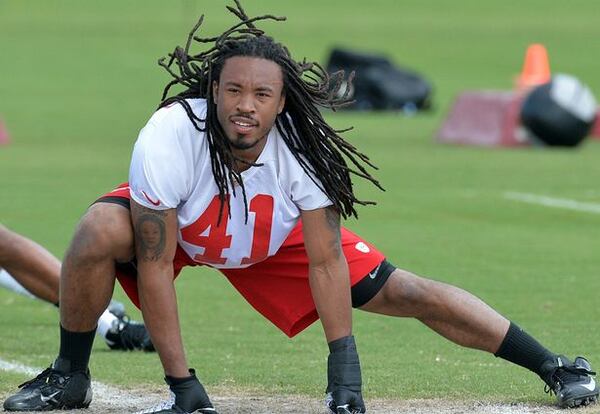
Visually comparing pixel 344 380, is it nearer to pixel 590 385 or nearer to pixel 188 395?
pixel 188 395

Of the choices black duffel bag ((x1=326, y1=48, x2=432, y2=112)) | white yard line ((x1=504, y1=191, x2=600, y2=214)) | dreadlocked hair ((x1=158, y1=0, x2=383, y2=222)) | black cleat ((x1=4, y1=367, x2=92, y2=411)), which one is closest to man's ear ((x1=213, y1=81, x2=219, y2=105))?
dreadlocked hair ((x1=158, y1=0, x2=383, y2=222))

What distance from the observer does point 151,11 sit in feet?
155

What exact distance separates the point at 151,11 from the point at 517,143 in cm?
2711

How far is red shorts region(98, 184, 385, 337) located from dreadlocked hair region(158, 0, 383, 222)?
30 centimetres

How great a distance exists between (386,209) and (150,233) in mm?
8548

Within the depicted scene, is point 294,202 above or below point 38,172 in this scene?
above

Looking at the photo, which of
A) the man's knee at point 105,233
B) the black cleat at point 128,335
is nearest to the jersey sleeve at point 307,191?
the man's knee at point 105,233

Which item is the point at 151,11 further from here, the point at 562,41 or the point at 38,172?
the point at 38,172

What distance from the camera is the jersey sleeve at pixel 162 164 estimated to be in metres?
6.14

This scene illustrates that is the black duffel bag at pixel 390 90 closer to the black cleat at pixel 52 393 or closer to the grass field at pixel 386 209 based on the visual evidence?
the grass field at pixel 386 209

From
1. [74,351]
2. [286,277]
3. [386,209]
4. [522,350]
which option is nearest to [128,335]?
[74,351]

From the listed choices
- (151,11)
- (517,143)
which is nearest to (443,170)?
(517,143)

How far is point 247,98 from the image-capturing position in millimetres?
6160

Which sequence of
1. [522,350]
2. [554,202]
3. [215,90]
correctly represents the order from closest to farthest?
[215,90] < [522,350] < [554,202]
